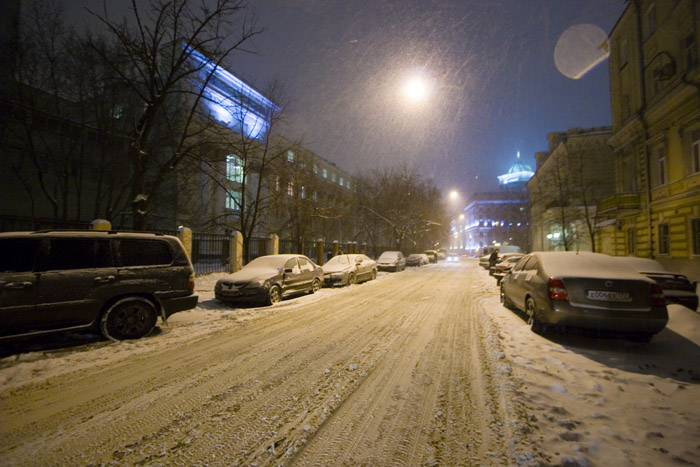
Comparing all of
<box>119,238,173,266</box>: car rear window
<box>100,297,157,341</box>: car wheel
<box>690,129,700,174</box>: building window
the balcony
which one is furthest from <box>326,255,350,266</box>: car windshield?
<box>690,129,700,174</box>: building window

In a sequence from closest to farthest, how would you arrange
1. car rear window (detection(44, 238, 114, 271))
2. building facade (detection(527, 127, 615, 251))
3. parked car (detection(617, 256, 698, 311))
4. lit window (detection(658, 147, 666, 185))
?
car rear window (detection(44, 238, 114, 271)), parked car (detection(617, 256, 698, 311)), lit window (detection(658, 147, 666, 185)), building facade (detection(527, 127, 615, 251))

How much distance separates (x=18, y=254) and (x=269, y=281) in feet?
18.2

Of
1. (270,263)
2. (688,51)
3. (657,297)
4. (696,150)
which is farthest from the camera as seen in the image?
(688,51)

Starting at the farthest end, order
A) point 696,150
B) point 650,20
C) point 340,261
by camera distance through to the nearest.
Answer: point 650,20 < point 340,261 < point 696,150

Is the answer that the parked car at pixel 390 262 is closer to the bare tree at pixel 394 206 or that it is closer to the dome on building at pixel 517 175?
the bare tree at pixel 394 206

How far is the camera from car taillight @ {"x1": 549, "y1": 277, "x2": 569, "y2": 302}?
5555 mm

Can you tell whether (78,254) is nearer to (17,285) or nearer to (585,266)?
(17,285)

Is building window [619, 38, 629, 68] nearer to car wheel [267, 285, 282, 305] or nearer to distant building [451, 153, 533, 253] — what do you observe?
car wheel [267, 285, 282, 305]

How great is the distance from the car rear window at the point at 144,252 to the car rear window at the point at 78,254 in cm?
23

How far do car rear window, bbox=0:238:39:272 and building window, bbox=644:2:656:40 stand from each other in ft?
95.3

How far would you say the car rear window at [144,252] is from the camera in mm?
6055

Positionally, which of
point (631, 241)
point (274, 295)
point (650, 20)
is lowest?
point (274, 295)

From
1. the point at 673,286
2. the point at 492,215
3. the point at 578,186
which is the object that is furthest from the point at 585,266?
the point at 492,215

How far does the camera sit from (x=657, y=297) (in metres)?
5.27
